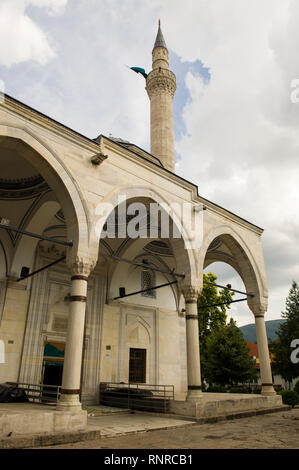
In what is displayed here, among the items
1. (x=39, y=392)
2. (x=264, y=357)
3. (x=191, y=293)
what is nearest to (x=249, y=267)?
(x=264, y=357)

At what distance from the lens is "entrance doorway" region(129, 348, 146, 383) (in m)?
12.5

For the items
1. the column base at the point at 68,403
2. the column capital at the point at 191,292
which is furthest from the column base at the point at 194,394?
the column base at the point at 68,403

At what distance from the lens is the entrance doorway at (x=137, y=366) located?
490 inches

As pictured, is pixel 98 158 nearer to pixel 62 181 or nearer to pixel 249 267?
pixel 62 181

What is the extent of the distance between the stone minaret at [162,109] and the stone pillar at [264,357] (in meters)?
7.98

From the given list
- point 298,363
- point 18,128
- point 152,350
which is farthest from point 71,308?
point 298,363

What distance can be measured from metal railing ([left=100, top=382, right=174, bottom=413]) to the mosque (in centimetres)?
36

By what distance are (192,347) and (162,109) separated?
12212mm

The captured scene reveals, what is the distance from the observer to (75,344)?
6.34 m

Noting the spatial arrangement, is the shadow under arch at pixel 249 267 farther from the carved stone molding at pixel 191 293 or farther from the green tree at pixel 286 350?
the green tree at pixel 286 350

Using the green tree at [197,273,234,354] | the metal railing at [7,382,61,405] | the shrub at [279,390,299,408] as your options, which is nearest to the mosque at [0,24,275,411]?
the metal railing at [7,382,61,405]

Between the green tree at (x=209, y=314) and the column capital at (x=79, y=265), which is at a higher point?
the green tree at (x=209, y=314)
